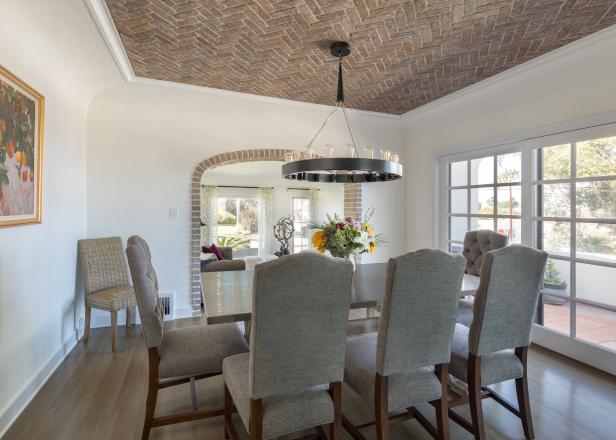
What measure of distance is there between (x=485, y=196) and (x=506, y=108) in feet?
3.08

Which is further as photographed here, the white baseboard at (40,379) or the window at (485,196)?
the window at (485,196)

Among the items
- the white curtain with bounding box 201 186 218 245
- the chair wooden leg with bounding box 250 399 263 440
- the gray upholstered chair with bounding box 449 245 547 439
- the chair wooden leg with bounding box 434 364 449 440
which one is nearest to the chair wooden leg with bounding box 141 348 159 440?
the chair wooden leg with bounding box 250 399 263 440

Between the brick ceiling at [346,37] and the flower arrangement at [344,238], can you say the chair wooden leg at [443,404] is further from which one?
A: the brick ceiling at [346,37]

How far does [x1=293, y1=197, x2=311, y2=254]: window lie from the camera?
9.44m

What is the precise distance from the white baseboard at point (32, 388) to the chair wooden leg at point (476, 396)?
8.45ft

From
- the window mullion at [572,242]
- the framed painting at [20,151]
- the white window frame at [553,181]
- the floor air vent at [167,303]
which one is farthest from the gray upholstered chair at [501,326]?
the floor air vent at [167,303]

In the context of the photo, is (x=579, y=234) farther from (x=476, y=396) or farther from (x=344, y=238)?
(x=344, y=238)

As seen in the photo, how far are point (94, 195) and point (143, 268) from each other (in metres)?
2.30

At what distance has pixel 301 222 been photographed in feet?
31.2

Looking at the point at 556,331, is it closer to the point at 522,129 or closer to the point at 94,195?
the point at 522,129

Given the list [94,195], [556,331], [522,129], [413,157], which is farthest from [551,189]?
[94,195]

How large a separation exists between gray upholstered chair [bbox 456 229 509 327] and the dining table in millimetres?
248

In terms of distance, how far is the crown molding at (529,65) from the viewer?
261cm

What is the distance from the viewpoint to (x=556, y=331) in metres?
3.06
